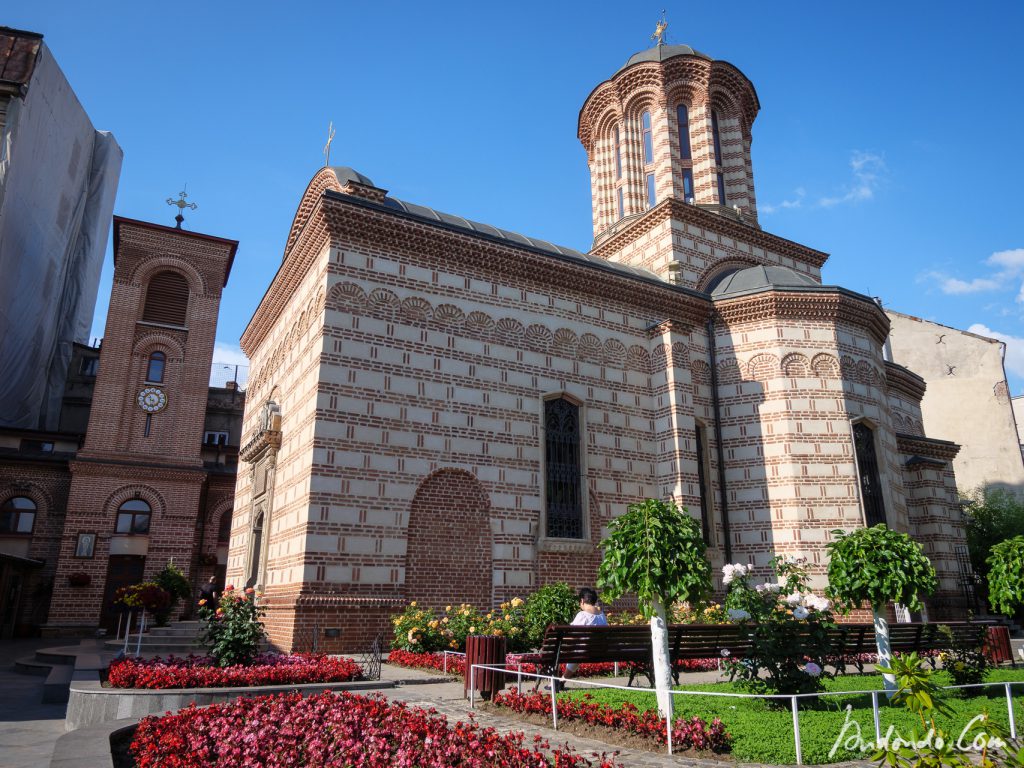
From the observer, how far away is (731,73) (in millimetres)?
23453

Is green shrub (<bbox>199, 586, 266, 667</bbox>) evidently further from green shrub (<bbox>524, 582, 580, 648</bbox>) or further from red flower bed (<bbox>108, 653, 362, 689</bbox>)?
green shrub (<bbox>524, 582, 580, 648</bbox>)

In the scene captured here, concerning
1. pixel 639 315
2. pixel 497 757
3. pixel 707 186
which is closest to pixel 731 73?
pixel 707 186

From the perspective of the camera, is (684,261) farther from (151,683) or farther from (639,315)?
(151,683)

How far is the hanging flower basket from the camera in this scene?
24.5m

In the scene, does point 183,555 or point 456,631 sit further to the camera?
point 183,555

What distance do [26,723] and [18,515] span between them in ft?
68.9

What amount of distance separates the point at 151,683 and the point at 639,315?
1311 cm

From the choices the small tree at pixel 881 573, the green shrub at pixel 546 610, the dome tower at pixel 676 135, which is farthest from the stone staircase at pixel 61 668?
the dome tower at pixel 676 135

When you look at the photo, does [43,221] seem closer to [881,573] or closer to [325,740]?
[325,740]

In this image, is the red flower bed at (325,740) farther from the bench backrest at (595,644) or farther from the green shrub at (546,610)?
the green shrub at (546,610)

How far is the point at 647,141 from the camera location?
23.3 m

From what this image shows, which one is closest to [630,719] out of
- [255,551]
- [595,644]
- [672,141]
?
[595,644]

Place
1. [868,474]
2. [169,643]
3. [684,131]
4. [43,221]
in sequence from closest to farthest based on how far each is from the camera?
[169,643] < [868,474] < [684,131] < [43,221]

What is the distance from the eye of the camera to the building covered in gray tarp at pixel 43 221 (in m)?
25.9
